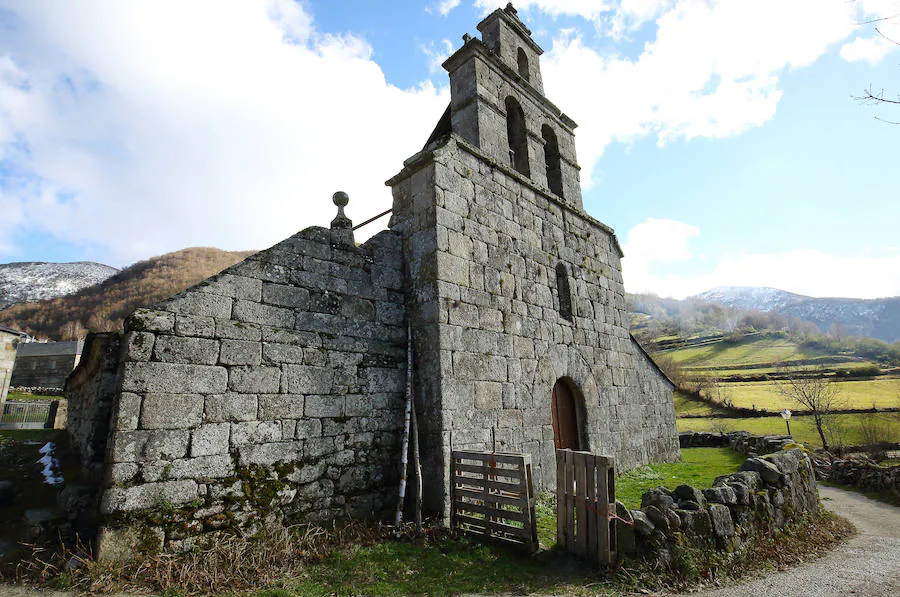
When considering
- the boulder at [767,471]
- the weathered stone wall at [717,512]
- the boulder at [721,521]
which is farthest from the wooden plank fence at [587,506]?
the boulder at [767,471]

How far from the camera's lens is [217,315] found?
16.6 feet

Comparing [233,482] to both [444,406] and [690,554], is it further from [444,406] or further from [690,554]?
[690,554]

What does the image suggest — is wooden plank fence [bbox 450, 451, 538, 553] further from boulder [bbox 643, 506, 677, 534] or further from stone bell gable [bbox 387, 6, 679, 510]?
boulder [bbox 643, 506, 677, 534]

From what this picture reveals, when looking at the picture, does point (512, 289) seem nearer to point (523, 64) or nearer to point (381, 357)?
point (381, 357)

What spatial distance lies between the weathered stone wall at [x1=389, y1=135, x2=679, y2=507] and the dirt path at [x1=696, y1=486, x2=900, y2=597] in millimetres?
3157

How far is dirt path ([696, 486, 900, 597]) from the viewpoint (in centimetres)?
466

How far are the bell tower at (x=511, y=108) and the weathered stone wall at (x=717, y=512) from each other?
630 cm

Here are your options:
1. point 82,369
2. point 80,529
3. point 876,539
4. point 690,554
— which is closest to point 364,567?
point 80,529

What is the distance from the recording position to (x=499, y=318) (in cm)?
731

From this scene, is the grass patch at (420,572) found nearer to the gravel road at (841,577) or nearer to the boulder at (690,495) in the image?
the gravel road at (841,577)

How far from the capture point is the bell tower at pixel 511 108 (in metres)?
8.41

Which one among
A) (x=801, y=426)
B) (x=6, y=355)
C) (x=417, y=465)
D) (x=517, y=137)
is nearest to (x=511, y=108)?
(x=517, y=137)

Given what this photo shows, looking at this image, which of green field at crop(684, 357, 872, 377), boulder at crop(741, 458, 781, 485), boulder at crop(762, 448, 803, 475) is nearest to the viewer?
boulder at crop(741, 458, 781, 485)

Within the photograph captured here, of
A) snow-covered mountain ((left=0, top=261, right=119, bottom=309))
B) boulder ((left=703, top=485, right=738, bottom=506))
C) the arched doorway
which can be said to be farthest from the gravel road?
snow-covered mountain ((left=0, top=261, right=119, bottom=309))
